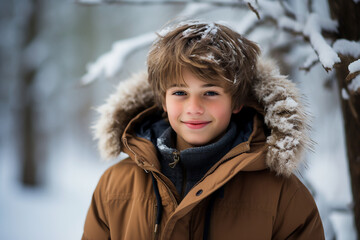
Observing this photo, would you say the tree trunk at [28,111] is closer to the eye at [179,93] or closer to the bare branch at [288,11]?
the eye at [179,93]

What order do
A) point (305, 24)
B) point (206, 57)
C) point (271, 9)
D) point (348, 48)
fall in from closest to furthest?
point (206, 57)
point (348, 48)
point (305, 24)
point (271, 9)

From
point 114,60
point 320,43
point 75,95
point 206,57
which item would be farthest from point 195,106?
point 75,95

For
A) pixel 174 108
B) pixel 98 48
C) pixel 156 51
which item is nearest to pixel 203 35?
pixel 156 51

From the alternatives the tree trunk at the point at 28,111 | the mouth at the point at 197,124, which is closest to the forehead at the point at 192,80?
the mouth at the point at 197,124

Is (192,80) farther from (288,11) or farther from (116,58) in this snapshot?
(116,58)

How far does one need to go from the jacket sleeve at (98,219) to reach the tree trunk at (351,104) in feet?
4.76

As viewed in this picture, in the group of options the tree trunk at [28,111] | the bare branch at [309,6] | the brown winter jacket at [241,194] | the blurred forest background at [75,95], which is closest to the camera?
the brown winter jacket at [241,194]

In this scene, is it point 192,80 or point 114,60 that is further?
point 114,60

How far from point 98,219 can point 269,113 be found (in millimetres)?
1057

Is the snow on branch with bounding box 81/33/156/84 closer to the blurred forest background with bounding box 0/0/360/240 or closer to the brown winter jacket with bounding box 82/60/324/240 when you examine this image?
the blurred forest background with bounding box 0/0/360/240

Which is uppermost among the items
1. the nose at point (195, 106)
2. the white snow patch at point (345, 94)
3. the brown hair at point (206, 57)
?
the brown hair at point (206, 57)

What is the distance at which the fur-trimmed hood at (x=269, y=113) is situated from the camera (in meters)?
1.35

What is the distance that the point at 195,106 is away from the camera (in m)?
1.39

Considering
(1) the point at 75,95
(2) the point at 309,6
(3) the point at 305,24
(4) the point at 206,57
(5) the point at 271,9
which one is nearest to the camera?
(4) the point at 206,57
